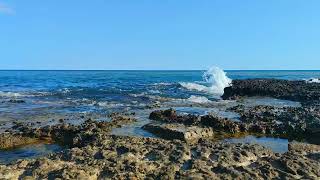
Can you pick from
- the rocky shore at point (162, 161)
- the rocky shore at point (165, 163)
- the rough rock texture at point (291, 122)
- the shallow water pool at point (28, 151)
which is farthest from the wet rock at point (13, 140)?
the rough rock texture at point (291, 122)

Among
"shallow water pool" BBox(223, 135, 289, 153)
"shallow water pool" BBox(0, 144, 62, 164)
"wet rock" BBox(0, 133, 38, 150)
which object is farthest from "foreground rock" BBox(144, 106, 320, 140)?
"wet rock" BBox(0, 133, 38, 150)

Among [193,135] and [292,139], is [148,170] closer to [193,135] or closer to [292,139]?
[193,135]

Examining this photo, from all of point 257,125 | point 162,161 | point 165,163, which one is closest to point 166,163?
point 165,163

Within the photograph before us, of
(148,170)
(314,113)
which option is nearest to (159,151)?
(148,170)

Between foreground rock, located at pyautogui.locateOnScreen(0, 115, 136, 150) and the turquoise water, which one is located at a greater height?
foreground rock, located at pyautogui.locateOnScreen(0, 115, 136, 150)

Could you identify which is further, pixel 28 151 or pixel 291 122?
pixel 291 122

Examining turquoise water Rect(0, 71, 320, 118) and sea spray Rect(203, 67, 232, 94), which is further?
sea spray Rect(203, 67, 232, 94)

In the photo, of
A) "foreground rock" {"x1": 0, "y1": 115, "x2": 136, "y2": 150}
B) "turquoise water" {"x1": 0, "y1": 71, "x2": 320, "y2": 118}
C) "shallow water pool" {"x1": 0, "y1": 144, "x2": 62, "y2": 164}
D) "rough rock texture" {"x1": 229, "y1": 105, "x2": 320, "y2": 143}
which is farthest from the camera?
"turquoise water" {"x1": 0, "y1": 71, "x2": 320, "y2": 118}

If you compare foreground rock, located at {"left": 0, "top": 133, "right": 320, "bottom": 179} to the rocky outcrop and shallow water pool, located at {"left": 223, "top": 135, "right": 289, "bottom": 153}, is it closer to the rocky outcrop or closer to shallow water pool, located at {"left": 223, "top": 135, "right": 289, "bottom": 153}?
shallow water pool, located at {"left": 223, "top": 135, "right": 289, "bottom": 153}

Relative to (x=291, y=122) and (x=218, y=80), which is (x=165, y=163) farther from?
(x=218, y=80)

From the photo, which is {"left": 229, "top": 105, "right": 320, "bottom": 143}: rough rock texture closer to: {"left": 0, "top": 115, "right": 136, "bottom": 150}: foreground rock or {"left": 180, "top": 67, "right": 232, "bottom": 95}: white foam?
{"left": 0, "top": 115, "right": 136, "bottom": 150}: foreground rock

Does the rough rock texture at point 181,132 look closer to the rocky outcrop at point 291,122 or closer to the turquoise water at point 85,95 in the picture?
the rocky outcrop at point 291,122

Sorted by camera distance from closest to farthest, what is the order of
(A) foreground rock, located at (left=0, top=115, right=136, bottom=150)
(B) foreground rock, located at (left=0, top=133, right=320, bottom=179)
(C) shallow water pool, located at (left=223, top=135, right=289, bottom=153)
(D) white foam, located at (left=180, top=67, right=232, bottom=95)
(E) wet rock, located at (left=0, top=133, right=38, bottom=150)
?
(B) foreground rock, located at (left=0, top=133, right=320, bottom=179), (E) wet rock, located at (left=0, top=133, right=38, bottom=150), (A) foreground rock, located at (left=0, top=115, right=136, bottom=150), (C) shallow water pool, located at (left=223, top=135, right=289, bottom=153), (D) white foam, located at (left=180, top=67, right=232, bottom=95)

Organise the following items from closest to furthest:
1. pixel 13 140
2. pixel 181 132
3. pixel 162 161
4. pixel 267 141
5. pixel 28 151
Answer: pixel 162 161 → pixel 28 151 → pixel 13 140 → pixel 181 132 → pixel 267 141
